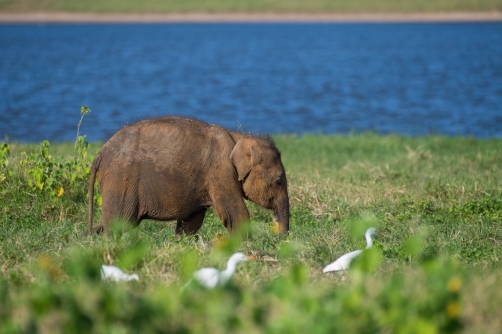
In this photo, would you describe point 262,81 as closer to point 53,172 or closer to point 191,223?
point 53,172

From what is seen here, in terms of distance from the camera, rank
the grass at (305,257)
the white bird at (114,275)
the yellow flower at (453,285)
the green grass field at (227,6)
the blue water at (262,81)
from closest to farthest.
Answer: the grass at (305,257) → the yellow flower at (453,285) → the white bird at (114,275) → the blue water at (262,81) → the green grass field at (227,6)

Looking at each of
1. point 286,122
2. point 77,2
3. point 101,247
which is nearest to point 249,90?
point 286,122

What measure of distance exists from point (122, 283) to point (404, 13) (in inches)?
3287

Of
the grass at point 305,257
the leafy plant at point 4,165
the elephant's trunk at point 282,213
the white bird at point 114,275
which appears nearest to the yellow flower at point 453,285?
the grass at point 305,257

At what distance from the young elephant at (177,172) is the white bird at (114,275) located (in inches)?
A: 74.8

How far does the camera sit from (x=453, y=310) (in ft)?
15.6

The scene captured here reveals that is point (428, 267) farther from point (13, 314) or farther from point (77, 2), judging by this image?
point (77, 2)

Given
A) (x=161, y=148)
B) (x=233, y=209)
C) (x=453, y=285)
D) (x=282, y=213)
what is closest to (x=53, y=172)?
(x=161, y=148)

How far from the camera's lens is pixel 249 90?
39719mm

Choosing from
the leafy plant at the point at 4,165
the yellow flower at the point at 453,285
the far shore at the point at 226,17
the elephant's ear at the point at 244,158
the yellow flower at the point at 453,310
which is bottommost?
the far shore at the point at 226,17

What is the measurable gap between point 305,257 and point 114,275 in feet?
6.43

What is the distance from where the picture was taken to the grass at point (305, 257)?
473 cm

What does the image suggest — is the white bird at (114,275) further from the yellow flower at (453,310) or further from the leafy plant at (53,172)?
the leafy plant at (53,172)

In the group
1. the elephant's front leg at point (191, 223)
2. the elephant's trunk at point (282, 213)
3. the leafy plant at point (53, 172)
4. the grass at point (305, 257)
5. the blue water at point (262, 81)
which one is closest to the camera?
the grass at point (305, 257)
